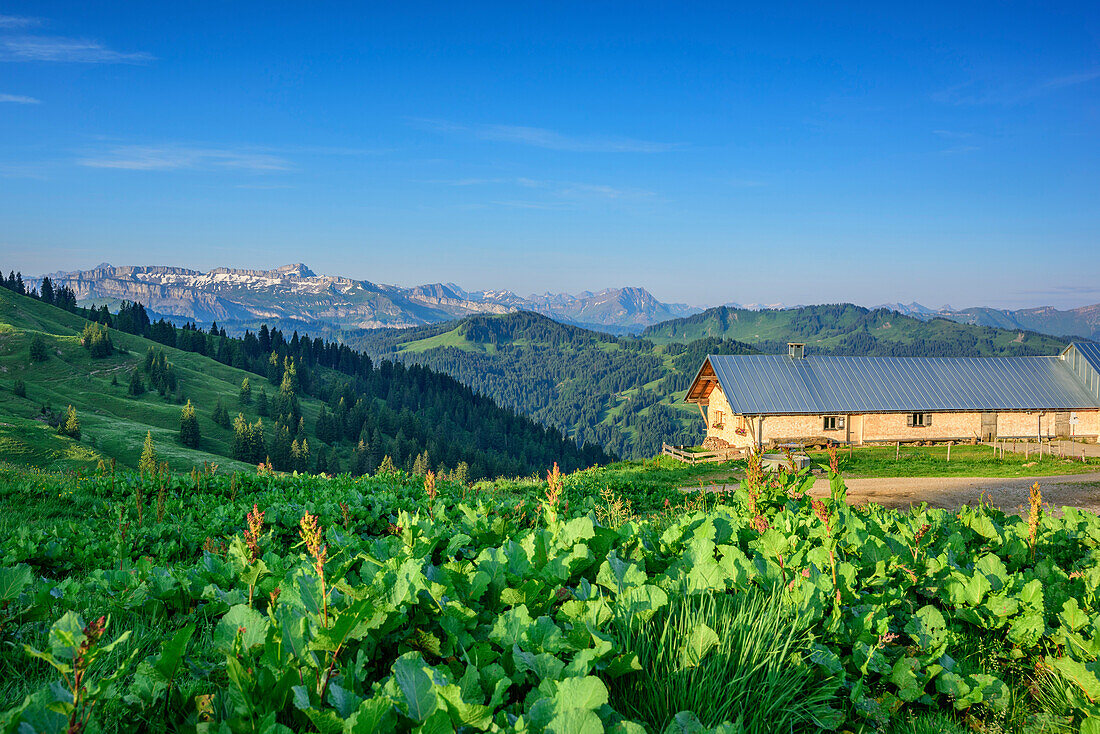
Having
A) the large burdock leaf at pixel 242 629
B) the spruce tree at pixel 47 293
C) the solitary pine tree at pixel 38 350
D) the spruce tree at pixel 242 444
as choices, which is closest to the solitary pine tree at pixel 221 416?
the spruce tree at pixel 242 444

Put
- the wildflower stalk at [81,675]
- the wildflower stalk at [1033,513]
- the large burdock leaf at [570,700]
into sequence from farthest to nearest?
the wildflower stalk at [1033,513] < the large burdock leaf at [570,700] < the wildflower stalk at [81,675]

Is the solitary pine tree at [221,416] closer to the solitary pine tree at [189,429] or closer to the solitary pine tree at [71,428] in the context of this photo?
the solitary pine tree at [189,429]

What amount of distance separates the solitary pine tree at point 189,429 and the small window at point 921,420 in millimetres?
81909

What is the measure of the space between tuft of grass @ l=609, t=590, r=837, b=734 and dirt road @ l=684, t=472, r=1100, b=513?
1500 cm

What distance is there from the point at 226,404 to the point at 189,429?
32.5 metres


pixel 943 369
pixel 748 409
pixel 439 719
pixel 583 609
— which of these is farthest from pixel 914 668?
pixel 943 369

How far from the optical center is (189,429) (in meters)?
81.0

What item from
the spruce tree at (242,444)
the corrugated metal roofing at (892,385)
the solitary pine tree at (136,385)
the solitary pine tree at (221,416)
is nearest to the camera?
the corrugated metal roofing at (892,385)

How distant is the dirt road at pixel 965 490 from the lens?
18.4 metres

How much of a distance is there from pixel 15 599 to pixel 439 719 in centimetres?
300

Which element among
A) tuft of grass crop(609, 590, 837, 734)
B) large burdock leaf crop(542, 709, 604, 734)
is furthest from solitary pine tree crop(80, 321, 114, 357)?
large burdock leaf crop(542, 709, 604, 734)

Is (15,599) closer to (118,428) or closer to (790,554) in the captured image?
(790,554)

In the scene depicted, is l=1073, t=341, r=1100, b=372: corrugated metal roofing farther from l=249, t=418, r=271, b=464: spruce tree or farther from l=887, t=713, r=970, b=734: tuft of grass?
l=249, t=418, r=271, b=464: spruce tree

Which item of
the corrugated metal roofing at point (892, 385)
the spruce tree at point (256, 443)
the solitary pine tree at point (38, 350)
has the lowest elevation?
the spruce tree at point (256, 443)
